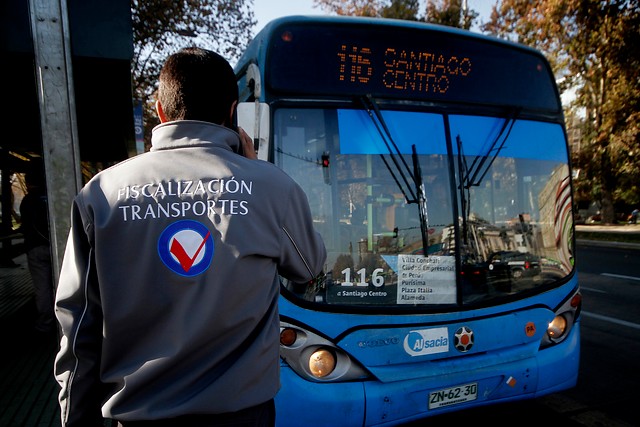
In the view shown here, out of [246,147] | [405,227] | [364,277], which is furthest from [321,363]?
[246,147]

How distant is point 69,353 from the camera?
1.33 metres

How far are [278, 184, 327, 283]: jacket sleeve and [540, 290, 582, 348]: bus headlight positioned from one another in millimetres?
2515

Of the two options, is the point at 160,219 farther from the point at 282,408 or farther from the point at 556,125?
the point at 556,125

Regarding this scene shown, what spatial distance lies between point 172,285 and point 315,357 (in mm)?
1721

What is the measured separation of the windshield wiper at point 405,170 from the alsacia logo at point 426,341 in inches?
20.5

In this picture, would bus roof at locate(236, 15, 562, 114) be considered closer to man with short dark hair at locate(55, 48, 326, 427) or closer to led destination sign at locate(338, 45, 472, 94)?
led destination sign at locate(338, 45, 472, 94)

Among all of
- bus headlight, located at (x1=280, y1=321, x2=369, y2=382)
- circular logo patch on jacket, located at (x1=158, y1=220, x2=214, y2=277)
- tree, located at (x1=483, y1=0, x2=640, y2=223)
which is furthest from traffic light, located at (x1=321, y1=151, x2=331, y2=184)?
tree, located at (x1=483, y1=0, x2=640, y2=223)

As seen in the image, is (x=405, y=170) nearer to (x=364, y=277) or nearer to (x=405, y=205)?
(x=405, y=205)

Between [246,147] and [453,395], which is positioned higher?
[246,147]

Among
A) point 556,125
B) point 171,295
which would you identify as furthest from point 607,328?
point 171,295

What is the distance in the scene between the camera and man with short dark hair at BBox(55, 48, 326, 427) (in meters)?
1.25

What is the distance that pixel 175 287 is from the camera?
4.07ft

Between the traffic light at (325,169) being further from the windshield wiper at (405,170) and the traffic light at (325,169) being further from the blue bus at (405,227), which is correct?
the windshield wiper at (405,170)

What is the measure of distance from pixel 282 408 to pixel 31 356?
4.27 metres
